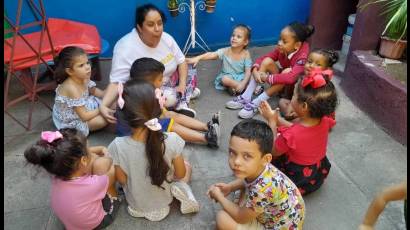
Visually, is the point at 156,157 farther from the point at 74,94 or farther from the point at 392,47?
the point at 392,47

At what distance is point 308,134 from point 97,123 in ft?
5.58

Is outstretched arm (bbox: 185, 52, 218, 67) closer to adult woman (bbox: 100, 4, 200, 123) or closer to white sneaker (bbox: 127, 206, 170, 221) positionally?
adult woman (bbox: 100, 4, 200, 123)

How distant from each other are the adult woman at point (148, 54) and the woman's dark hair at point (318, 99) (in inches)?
50.4

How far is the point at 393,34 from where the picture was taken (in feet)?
10.5

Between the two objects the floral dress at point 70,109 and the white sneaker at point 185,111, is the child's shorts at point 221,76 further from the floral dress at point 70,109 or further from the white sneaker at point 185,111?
the floral dress at point 70,109

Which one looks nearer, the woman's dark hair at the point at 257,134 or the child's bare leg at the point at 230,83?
the woman's dark hair at the point at 257,134

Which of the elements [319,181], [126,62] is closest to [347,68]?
[319,181]

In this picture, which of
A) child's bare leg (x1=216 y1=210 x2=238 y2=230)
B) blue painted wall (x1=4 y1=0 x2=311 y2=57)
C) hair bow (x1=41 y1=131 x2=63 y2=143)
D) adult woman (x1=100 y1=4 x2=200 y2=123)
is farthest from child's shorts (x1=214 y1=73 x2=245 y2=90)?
hair bow (x1=41 y1=131 x2=63 y2=143)

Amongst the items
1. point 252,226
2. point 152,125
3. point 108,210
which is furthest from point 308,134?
point 108,210

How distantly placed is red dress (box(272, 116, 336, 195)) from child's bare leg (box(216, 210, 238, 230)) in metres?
0.54

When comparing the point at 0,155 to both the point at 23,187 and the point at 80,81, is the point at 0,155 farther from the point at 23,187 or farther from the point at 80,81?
the point at 80,81

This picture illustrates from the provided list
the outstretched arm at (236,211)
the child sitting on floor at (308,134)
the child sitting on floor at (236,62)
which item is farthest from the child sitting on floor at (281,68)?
the outstretched arm at (236,211)

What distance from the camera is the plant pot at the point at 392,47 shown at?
3.18 m

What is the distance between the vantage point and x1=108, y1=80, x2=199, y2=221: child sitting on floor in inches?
72.6
